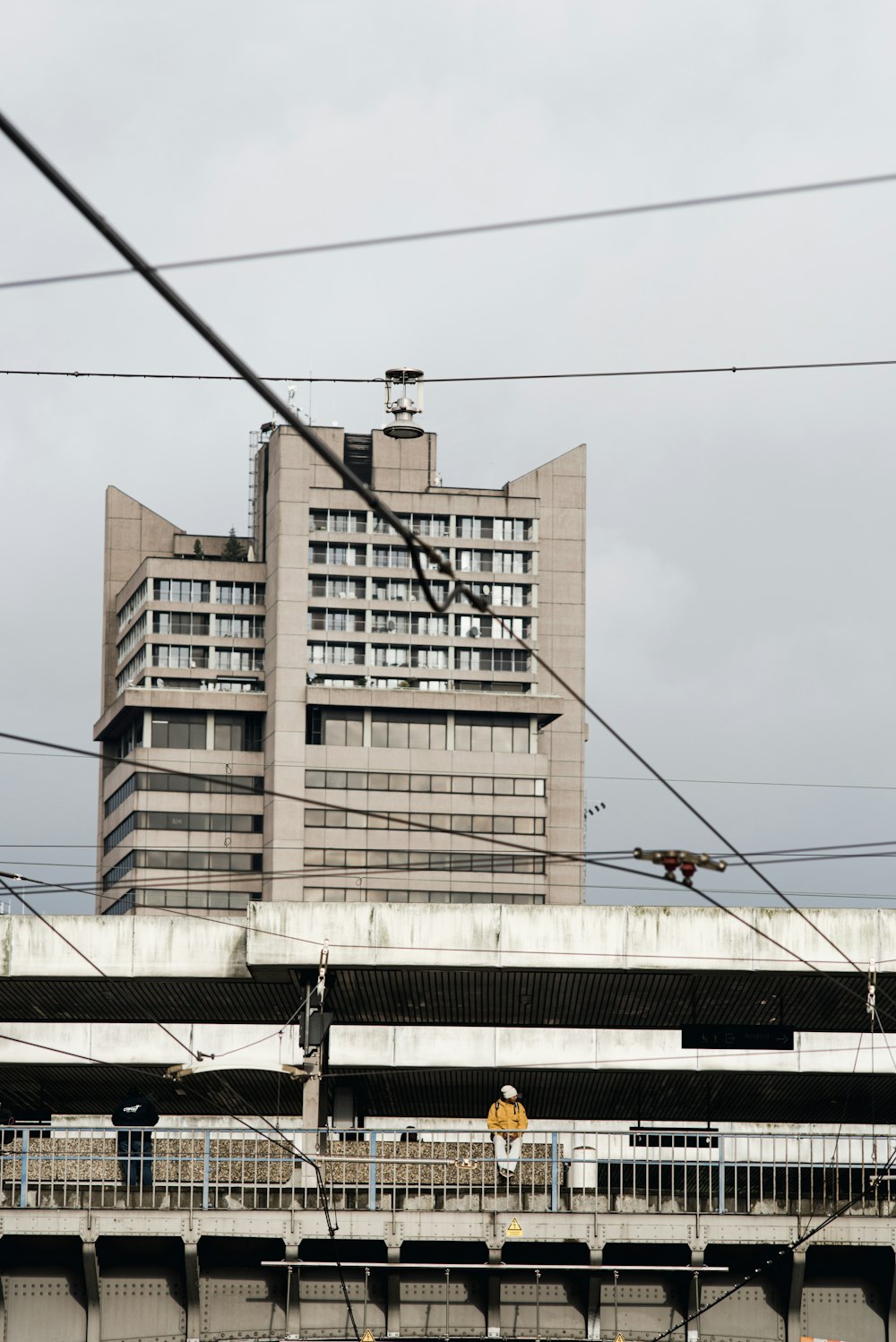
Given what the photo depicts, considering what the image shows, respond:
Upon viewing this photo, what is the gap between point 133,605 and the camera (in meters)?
150

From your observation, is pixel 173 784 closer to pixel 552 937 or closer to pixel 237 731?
pixel 237 731

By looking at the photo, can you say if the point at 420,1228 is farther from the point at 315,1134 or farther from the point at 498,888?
the point at 498,888

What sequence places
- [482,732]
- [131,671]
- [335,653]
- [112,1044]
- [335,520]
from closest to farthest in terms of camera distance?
1. [112,1044]
2. [335,520]
3. [335,653]
4. [482,732]
5. [131,671]

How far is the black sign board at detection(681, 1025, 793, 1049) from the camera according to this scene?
3194 centimetres

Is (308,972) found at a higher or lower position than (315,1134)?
higher

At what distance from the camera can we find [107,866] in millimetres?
147875

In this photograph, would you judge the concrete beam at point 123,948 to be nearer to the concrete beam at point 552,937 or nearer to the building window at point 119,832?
the concrete beam at point 552,937

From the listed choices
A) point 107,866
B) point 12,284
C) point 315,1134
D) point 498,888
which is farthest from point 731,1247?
point 107,866

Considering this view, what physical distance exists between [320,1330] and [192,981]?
8.20 meters

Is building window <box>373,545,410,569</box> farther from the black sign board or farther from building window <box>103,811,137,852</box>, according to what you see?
the black sign board

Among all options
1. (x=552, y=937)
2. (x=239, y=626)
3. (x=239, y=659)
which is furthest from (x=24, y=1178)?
(x=239, y=626)

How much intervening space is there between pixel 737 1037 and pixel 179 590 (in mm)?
115251

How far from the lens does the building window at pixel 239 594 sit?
143 metres

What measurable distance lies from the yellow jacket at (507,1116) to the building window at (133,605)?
398 ft
